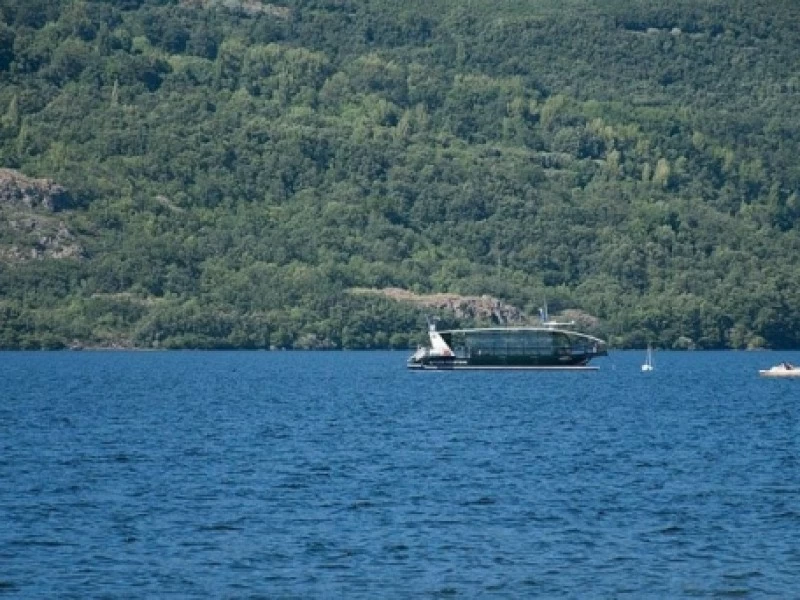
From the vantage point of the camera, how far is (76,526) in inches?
2640

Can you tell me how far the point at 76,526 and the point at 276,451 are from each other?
30980mm

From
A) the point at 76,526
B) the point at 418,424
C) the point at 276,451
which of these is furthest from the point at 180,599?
the point at 418,424

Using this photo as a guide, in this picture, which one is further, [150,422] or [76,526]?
[150,422]

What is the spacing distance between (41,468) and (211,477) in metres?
8.00

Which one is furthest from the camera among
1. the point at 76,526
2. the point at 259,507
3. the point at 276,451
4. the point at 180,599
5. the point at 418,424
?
the point at 418,424

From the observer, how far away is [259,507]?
239 feet

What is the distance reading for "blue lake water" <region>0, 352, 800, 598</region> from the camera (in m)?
57.9

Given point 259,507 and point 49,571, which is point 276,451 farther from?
point 49,571

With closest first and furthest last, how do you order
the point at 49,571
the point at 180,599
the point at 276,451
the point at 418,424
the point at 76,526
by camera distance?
the point at 180,599 → the point at 49,571 → the point at 76,526 → the point at 276,451 → the point at 418,424

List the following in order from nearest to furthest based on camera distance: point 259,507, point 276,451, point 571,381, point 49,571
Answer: point 49,571 → point 259,507 → point 276,451 → point 571,381

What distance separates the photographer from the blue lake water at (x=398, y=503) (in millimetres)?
57938

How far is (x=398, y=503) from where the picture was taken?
74.2 metres

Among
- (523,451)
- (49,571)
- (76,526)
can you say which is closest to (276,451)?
(523,451)

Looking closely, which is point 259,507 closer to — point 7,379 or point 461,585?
point 461,585
